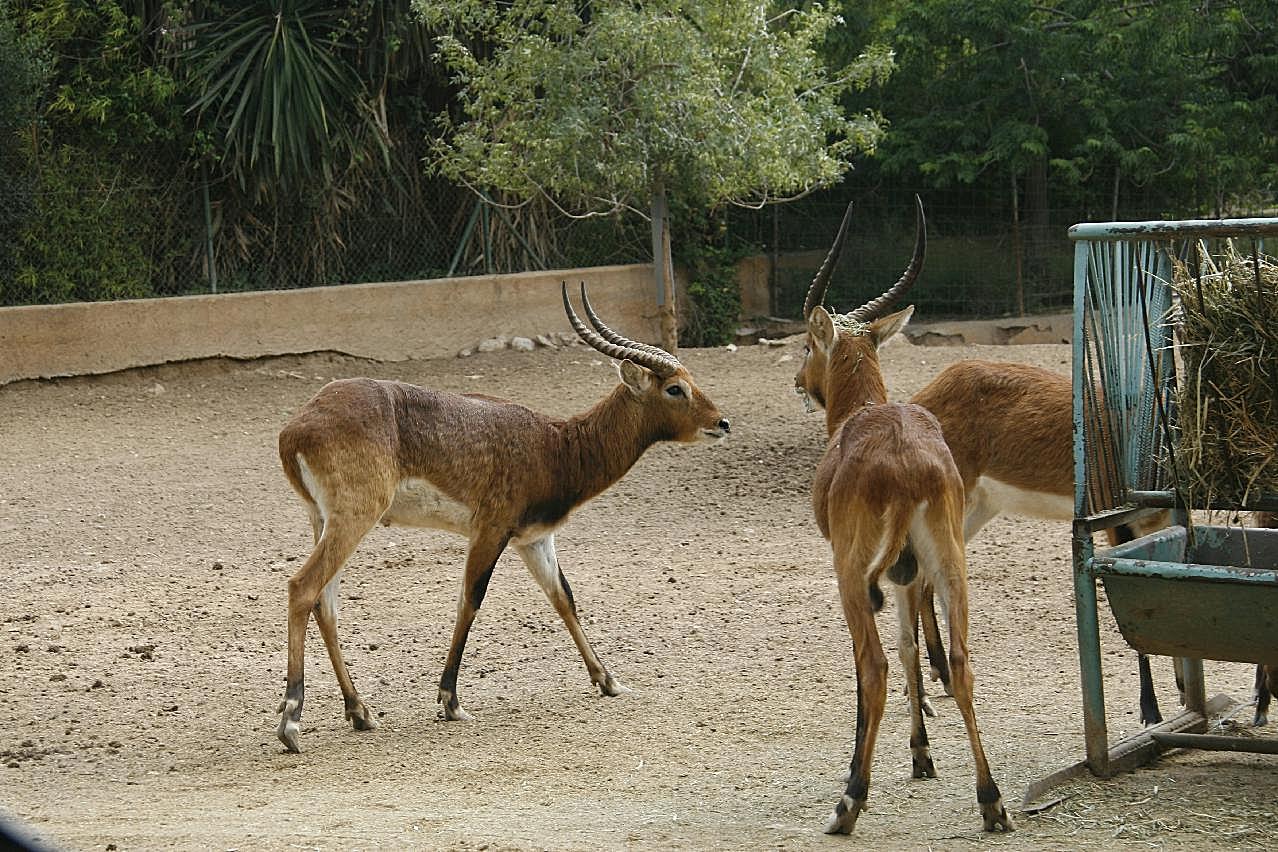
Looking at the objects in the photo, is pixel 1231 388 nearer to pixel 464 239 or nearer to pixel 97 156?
pixel 97 156

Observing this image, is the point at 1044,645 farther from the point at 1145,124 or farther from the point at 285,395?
the point at 1145,124

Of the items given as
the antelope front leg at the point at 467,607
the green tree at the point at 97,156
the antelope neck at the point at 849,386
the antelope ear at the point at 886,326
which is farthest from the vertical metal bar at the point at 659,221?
the antelope neck at the point at 849,386

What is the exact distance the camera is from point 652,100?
11.4 meters

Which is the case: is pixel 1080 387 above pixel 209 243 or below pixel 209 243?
below

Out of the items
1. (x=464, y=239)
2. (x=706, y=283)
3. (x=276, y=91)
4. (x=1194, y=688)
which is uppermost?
(x=276, y=91)

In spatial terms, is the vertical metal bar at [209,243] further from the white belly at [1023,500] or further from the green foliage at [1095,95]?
the white belly at [1023,500]

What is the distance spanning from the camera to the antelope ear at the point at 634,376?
662cm

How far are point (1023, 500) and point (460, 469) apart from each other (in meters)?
2.32

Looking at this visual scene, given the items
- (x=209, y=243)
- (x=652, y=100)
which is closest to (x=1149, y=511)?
(x=652, y=100)

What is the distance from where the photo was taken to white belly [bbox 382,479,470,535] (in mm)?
6020

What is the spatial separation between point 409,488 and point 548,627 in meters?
1.45

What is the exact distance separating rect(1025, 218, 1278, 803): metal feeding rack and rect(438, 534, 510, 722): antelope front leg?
2.46 m

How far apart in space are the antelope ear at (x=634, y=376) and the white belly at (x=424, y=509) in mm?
1010

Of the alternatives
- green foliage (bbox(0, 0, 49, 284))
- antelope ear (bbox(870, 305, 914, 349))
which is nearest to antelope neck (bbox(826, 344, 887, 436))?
antelope ear (bbox(870, 305, 914, 349))
